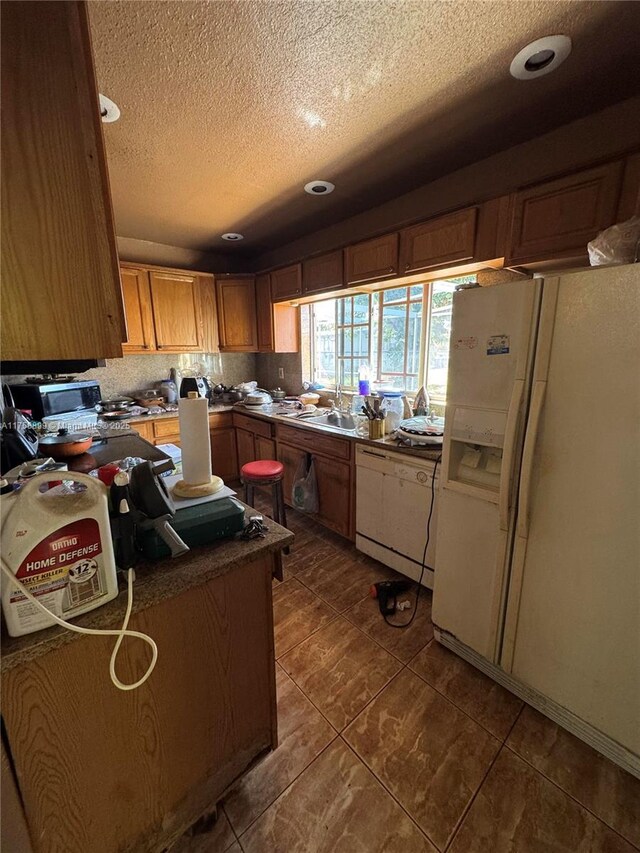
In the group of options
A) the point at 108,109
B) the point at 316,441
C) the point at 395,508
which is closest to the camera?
the point at 108,109

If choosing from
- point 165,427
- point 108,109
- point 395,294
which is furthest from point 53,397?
point 395,294

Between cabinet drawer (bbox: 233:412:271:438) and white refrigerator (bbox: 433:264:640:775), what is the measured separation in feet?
6.19

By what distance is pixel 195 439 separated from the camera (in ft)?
3.68

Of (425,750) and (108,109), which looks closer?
(425,750)

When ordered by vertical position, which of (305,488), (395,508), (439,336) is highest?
(439,336)

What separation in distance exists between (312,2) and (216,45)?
0.37 m

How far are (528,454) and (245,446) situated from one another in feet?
8.89

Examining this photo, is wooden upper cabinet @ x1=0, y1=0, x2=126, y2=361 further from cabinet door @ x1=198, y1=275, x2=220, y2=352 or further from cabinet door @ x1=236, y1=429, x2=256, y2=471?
cabinet door @ x1=198, y1=275, x2=220, y2=352

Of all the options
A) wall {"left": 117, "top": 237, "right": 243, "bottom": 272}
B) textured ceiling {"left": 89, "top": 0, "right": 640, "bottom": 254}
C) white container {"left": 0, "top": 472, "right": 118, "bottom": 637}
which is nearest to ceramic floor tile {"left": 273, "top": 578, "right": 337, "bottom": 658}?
white container {"left": 0, "top": 472, "right": 118, "bottom": 637}

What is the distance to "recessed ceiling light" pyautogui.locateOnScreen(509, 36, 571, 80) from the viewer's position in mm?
1207

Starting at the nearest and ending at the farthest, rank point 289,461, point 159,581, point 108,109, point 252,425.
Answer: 1. point 159,581
2. point 108,109
3. point 289,461
4. point 252,425

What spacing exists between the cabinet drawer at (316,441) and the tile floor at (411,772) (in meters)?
1.17

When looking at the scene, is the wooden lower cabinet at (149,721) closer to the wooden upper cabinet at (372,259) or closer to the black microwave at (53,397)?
the black microwave at (53,397)

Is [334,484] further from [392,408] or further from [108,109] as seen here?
[108,109]
